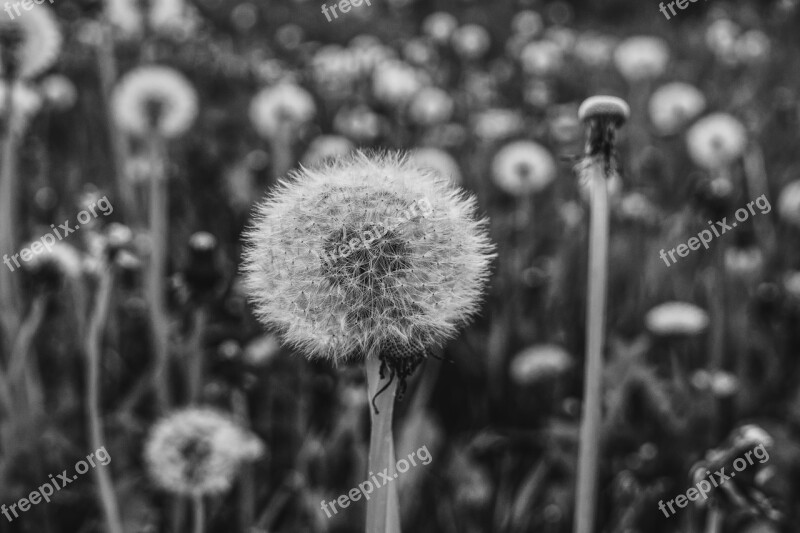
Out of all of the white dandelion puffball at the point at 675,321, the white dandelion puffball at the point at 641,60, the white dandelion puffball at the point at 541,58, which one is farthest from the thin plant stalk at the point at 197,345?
the white dandelion puffball at the point at 641,60

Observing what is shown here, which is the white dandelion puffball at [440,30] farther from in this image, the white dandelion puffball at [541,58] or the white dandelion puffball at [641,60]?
the white dandelion puffball at [641,60]

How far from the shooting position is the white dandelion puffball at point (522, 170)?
3135 millimetres

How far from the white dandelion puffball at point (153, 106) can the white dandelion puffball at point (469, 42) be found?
2.32 meters

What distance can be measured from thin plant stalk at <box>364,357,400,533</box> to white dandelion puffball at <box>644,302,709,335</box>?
142cm

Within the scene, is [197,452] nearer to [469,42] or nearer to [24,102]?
[24,102]

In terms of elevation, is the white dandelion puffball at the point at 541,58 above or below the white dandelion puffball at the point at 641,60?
above

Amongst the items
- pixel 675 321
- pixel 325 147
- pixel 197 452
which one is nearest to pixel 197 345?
pixel 197 452

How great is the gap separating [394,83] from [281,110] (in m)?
0.71

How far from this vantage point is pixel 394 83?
12.5 feet

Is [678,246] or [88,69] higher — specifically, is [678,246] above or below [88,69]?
below

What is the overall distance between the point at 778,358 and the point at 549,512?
912 millimetres

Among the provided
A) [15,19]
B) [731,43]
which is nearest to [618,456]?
[15,19]

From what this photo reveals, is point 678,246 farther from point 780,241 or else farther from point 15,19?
point 15,19

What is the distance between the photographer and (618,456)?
6.03ft
